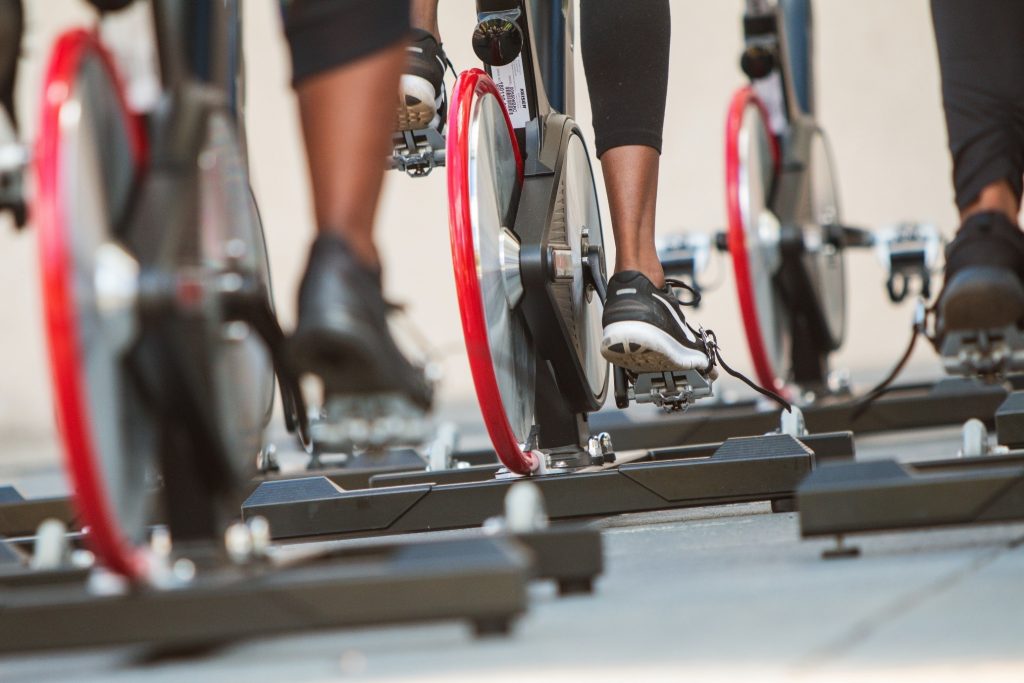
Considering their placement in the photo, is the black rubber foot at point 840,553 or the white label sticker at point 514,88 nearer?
the black rubber foot at point 840,553

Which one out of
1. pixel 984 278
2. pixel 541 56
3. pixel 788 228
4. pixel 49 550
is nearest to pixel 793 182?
pixel 788 228

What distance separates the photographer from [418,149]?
1932mm

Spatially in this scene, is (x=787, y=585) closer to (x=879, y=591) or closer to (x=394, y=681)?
(x=879, y=591)

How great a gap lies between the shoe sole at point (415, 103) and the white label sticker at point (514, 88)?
0.19 m

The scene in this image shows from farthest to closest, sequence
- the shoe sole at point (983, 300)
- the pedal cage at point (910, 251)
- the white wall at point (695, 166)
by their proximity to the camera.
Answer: the white wall at point (695, 166) < the pedal cage at point (910, 251) < the shoe sole at point (983, 300)

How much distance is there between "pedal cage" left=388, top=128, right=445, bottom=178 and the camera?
191cm

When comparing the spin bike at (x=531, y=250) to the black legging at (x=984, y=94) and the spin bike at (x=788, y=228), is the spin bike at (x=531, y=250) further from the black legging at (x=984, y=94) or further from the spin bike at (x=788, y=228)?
the spin bike at (x=788, y=228)

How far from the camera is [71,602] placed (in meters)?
1.03

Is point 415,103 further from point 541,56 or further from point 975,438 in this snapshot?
point 975,438

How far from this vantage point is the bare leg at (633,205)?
1.82m

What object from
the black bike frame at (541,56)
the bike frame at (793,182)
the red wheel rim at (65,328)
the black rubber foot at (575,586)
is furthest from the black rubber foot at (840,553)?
the bike frame at (793,182)

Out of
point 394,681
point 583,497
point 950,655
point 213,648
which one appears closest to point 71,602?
point 213,648

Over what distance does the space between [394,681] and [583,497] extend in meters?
0.88

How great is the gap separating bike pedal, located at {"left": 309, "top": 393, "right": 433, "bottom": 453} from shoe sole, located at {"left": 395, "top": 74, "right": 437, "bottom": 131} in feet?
2.31
